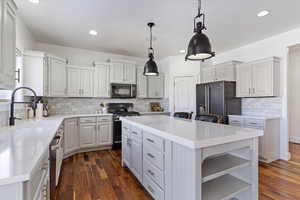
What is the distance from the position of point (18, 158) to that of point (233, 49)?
16.5 feet

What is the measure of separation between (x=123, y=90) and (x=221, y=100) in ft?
8.81

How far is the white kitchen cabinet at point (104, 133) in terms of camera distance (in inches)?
157

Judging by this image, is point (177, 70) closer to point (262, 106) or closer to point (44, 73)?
point (262, 106)

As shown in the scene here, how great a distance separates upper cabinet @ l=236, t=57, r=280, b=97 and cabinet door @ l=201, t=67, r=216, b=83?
2.32 feet

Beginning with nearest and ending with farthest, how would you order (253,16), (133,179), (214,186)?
(214,186)
(133,179)
(253,16)

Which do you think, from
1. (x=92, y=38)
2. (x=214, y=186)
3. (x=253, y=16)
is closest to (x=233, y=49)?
(x=253, y=16)

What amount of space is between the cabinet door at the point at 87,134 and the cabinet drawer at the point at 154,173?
2255 millimetres

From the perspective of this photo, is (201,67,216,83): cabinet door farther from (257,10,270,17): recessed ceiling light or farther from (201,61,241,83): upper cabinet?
(257,10,270,17): recessed ceiling light

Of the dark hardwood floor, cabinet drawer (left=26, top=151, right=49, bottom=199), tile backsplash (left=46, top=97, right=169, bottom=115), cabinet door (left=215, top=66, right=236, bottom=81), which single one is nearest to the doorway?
cabinet door (left=215, top=66, right=236, bottom=81)

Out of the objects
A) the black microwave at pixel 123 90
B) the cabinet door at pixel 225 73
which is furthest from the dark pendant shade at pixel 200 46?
the black microwave at pixel 123 90

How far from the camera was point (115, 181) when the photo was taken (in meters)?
2.47

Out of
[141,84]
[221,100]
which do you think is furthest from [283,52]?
[141,84]

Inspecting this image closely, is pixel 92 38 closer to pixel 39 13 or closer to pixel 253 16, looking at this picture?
pixel 39 13

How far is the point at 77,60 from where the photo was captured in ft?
14.4
